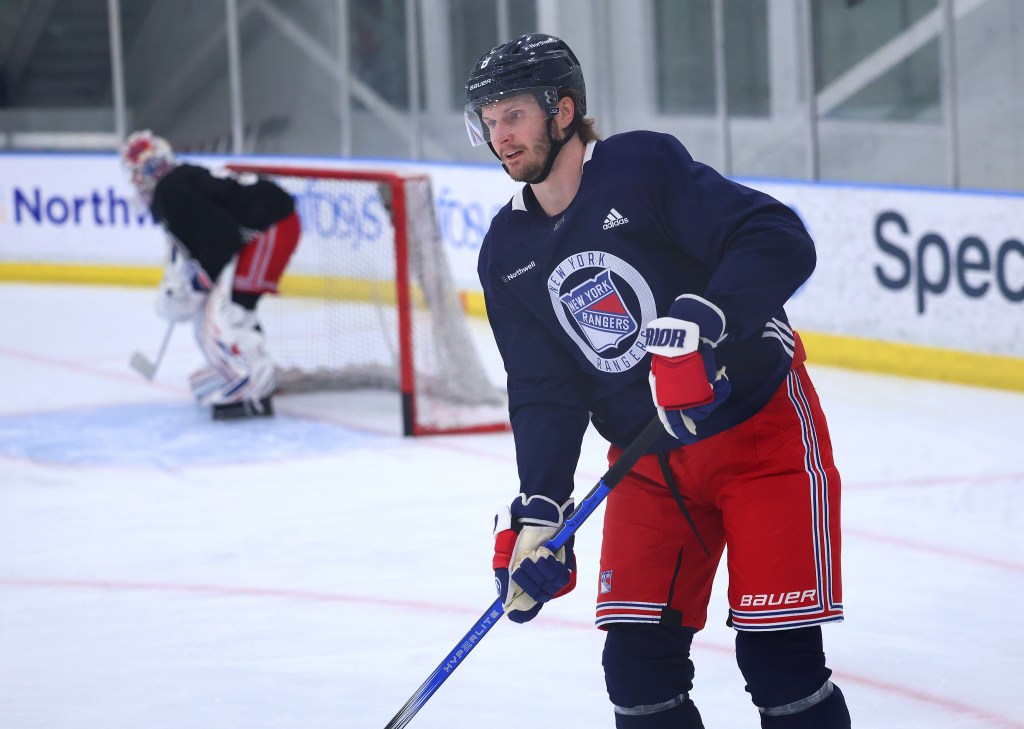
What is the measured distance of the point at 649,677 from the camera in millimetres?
2057

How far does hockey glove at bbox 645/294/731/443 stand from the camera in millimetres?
1903

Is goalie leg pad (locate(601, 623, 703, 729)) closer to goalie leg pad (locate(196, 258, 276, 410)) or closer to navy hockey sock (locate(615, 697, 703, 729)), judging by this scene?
navy hockey sock (locate(615, 697, 703, 729))

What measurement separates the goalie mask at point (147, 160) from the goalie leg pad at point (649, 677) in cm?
392

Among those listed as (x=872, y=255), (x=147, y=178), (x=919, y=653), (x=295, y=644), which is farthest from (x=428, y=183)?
(x=919, y=653)

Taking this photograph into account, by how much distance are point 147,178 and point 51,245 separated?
3.97 m

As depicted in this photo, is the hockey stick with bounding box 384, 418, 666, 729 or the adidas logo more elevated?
the adidas logo

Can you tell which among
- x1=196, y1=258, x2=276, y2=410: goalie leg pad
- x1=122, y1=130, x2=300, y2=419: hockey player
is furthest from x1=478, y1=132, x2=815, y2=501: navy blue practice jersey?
x1=196, y1=258, x2=276, y2=410: goalie leg pad

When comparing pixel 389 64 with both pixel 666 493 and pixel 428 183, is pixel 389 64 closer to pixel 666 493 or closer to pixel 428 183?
pixel 428 183

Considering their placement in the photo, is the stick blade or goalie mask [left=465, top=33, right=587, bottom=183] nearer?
goalie mask [left=465, top=33, right=587, bottom=183]

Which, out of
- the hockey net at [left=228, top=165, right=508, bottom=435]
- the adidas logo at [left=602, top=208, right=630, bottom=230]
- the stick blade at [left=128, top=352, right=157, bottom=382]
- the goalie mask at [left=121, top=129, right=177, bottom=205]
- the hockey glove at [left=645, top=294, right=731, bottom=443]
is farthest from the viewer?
the stick blade at [left=128, top=352, right=157, bottom=382]

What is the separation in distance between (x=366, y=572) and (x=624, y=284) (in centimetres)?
192

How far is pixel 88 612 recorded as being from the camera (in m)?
3.61

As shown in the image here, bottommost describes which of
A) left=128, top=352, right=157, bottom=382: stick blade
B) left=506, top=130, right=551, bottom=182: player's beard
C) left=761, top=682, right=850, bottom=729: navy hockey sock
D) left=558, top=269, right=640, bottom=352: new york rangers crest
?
left=761, top=682, right=850, bottom=729: navy hockey sock

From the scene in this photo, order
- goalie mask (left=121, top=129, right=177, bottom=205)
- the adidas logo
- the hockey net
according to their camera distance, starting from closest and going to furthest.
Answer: the adidas logo, the hockey net, goalie mask (left=121, top=129, right=177, bottom=205)
